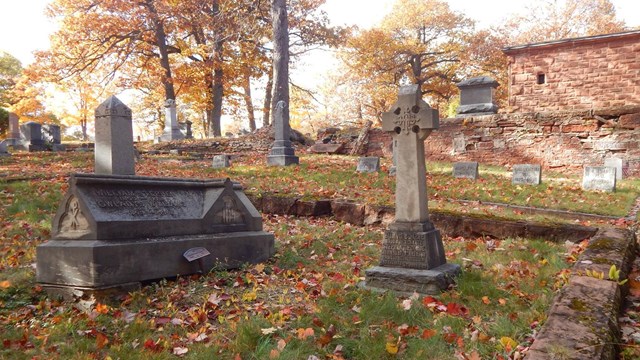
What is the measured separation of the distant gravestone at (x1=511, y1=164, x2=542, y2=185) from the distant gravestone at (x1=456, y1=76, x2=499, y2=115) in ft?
21.3

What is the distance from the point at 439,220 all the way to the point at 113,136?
545 centimetres

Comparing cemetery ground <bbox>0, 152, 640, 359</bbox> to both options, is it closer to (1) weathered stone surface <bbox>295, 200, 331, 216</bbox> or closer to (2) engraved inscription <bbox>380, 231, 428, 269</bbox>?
(2) engraved inscription <bbox>380, 231, 428, 269</bbox>

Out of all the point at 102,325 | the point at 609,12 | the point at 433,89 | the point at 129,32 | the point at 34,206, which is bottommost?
the point at 102,325

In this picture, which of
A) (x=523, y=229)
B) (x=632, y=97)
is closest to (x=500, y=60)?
(x=632, y=97)

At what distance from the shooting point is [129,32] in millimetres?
25641

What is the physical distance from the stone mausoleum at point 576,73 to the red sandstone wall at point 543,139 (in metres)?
3.47

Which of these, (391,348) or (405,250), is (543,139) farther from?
(391,348)

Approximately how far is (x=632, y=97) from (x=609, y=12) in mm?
21431

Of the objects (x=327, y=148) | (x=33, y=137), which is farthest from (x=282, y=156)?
(x=33, y=137)

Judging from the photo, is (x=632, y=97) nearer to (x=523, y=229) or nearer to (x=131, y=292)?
(x=523, y=229)

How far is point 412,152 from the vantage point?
4863 mm

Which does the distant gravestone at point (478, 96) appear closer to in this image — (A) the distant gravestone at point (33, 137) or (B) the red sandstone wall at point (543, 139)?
(B) the red sandstone wall at point (543, 139)

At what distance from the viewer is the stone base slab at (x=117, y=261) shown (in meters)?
4.30

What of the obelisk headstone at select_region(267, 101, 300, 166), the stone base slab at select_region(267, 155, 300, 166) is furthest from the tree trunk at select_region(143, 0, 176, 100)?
the stone base slab at select_region(267, 155, 300, 166)
